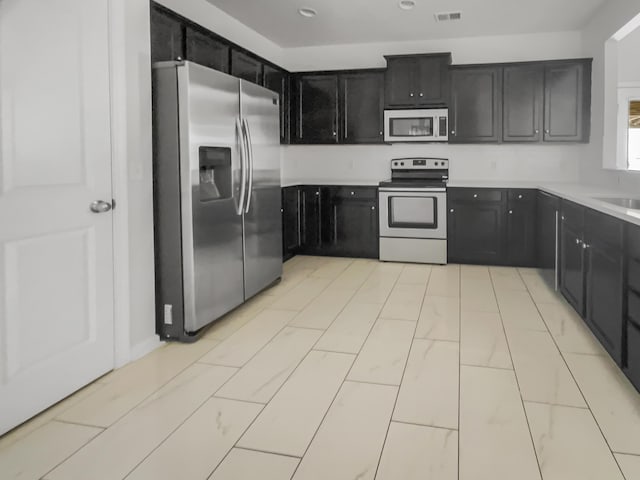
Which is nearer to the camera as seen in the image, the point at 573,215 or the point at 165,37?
the point at 165,37

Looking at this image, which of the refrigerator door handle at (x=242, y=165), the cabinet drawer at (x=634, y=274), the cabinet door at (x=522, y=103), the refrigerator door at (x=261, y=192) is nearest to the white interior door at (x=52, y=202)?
the refrigerator door handle at (x=242, y=165)

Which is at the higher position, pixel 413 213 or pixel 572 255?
pixel 413 213

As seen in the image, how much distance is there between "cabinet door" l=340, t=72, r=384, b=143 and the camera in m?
6.10

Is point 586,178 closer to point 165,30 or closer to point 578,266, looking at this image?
point 578,266

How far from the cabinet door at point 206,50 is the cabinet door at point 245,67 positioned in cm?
13

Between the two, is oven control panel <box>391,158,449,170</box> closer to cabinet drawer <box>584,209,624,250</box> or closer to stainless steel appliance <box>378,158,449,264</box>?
stainless steel appliance <box>378,158,449,264</box>

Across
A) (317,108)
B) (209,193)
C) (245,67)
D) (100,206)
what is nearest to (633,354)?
(209,193)

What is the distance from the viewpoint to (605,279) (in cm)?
302

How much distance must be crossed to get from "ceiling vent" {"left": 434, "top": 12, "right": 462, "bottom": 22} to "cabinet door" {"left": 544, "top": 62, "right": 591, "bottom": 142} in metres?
1.16

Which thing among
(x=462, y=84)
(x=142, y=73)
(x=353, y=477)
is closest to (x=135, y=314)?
(x=142, y=73)

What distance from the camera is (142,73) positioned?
3090 millimetres

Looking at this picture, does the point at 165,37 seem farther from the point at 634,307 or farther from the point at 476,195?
the point at 476,195

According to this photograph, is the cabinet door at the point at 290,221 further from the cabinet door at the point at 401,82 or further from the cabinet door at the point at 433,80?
the cabinet door at the point at 433,80

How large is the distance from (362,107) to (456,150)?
1176mm
